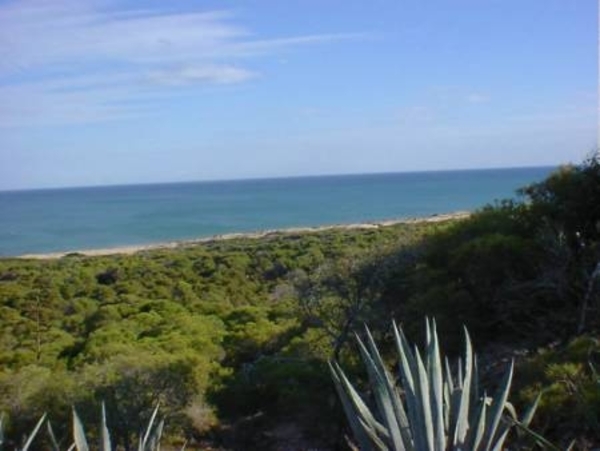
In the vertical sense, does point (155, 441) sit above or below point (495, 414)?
below

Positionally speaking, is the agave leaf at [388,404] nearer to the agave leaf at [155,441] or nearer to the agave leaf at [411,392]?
the agave leaf at [411,392]

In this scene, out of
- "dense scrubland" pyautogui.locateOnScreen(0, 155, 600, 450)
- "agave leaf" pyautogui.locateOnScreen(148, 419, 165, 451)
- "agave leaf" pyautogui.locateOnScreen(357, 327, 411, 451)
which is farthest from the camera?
"dense scrubland" pyautogui.locateOnScreen(0, 155, 600, 450)

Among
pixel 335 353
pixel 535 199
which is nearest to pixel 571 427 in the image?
pixel 335 353

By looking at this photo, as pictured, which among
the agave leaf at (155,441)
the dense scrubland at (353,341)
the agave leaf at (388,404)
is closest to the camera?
the agave leaf at (388,404)

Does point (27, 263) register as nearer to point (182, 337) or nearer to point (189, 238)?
point (189, 238)

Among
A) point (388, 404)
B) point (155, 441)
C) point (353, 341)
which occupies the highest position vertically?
point (388, 404)

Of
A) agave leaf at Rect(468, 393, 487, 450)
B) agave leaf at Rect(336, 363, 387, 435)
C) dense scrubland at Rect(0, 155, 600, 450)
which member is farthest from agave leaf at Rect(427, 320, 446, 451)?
dense scrubland at Rect(0, 155, 600, 450)

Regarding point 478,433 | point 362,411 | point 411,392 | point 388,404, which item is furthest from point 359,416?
point 478,433

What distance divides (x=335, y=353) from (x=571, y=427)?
5.97 meters

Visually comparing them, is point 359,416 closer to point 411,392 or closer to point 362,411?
point 362,411

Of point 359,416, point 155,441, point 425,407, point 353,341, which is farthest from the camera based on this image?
point 353,341

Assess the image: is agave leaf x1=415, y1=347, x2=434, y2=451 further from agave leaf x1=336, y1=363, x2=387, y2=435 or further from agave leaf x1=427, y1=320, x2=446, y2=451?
agave leaf x1=336, y1=363, x2=387, y2=435

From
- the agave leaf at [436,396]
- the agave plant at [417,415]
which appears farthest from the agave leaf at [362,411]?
the agave leaf at [436,396]

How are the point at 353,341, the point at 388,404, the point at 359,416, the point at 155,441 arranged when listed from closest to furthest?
the point at 388,404
the point at 359,416
the point at 155,441
the point at 353,341
